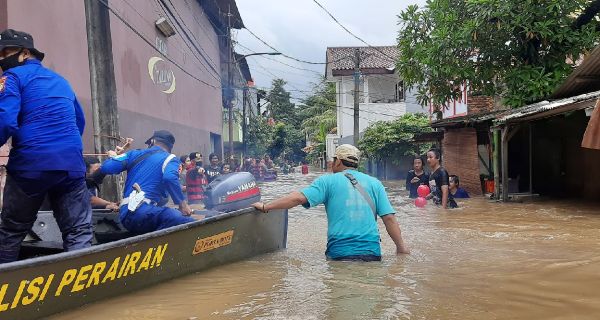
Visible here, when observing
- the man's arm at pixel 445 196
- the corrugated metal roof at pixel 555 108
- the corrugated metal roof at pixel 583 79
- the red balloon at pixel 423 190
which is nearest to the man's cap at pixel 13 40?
the man's arm at pixel 445 196

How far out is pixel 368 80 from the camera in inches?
1206

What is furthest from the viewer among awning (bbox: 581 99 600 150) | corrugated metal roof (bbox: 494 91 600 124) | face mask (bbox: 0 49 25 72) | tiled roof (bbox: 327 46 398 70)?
tiled roof (bbox: 327 46 398 70)

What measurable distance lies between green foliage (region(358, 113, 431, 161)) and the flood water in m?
16.5

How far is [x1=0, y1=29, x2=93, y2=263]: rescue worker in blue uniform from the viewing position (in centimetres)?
357

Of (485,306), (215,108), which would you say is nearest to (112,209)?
(485,306)

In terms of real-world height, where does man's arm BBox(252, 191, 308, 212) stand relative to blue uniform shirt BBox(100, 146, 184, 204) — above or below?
below

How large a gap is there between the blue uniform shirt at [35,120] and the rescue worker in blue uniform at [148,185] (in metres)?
1.00

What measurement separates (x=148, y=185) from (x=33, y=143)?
4.29 feet

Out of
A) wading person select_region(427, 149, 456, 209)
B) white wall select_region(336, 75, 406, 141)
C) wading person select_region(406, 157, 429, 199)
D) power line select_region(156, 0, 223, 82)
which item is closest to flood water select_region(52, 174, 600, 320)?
wading person select_region(427, 149, 456, 209)

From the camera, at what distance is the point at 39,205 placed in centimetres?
376

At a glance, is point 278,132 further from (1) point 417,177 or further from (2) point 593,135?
(2) point 593,135

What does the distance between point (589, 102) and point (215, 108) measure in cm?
2019

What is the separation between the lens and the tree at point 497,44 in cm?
1205

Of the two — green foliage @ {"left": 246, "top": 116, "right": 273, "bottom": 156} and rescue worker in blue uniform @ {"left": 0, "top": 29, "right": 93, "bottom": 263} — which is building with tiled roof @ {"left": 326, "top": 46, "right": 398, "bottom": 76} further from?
rescue worker in blue uniform @ {"left": 0, "top": 29, "right": 93, "bottom": 263}
